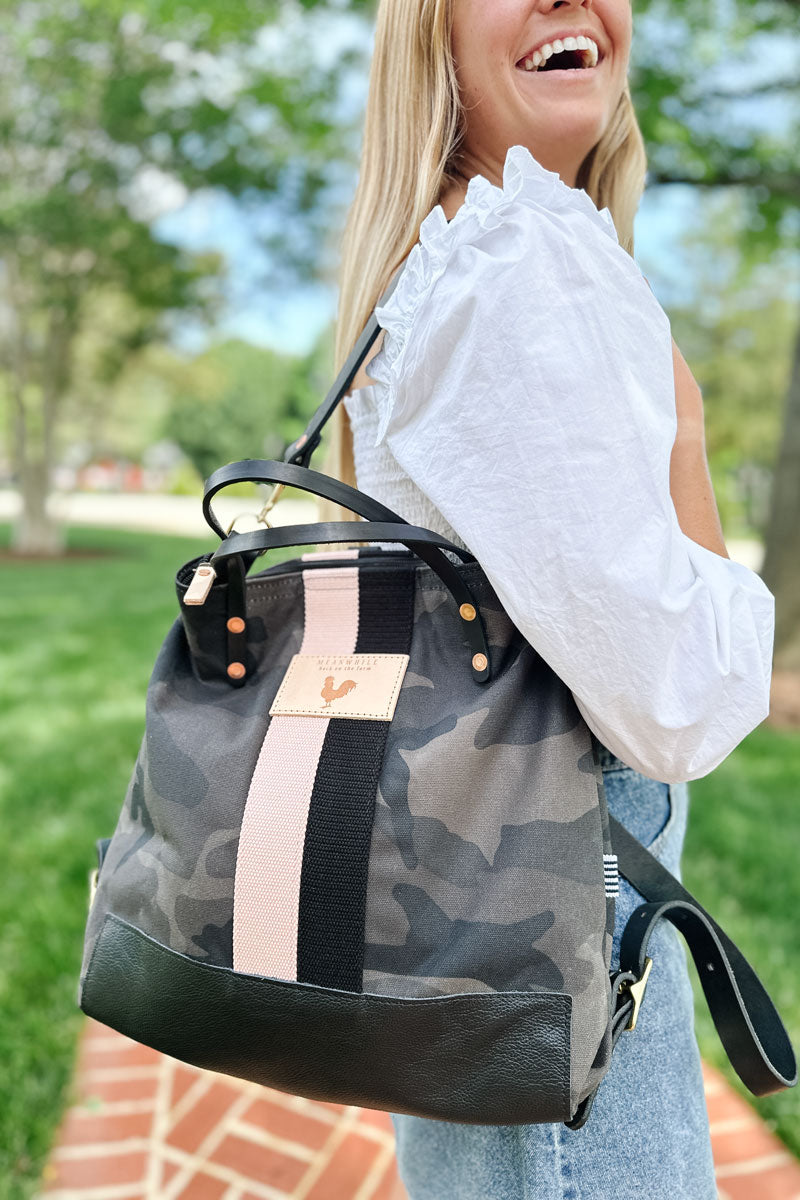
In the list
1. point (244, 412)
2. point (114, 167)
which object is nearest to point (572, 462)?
point (114, 167)

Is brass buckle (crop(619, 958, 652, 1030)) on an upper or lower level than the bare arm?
lower

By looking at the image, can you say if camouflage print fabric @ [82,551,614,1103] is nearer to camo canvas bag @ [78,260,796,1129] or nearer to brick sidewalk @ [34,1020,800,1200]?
camo canvas bag @ [78,260,796,1129]

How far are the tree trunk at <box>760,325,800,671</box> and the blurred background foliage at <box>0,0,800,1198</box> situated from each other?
0.05 ft

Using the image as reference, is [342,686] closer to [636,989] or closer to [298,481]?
[298,481]

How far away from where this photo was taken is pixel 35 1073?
2.47m

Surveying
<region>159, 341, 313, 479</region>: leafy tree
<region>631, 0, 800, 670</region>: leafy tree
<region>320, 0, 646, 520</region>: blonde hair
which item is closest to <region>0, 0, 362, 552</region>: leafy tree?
<region>631, 0, 800, 670</region>: leafy tree

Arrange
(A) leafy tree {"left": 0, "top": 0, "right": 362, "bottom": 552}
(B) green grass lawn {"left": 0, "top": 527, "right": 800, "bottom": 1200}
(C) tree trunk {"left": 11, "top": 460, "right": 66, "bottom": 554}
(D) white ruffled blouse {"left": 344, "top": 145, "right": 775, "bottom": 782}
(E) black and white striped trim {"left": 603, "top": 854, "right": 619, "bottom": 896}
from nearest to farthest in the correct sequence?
(D) white ruffled blouse {"left": 344, "top": 145, "right": 775, "bottom": 782} < (E) black and white striped trim {"left": 603, "top": 854, "right": 619, "bottom": 896} < (B) green grass lawn {"left": 0, "top": 527, "right": 800, "bottom": 1200} < (A) leafy tree {"left": 0, "top": 0, "right": 362, "bottom": 552} < (C) tree trunk {"left": 11, "top": 460, "right": 66, "bottom": 554}

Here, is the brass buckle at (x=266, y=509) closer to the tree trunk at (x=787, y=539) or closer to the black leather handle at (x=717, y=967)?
the black leather handle at (x=717, y=967)

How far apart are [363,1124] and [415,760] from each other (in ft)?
5.92

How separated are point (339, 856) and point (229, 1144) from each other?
1.68 metres

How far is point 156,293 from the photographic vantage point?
1600 cm

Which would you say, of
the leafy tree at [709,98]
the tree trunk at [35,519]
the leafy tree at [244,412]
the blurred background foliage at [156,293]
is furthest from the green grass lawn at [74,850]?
the leafy tree at [244,412]

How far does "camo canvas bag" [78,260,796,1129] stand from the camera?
982 mm

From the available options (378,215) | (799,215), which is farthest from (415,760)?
(799,215)
